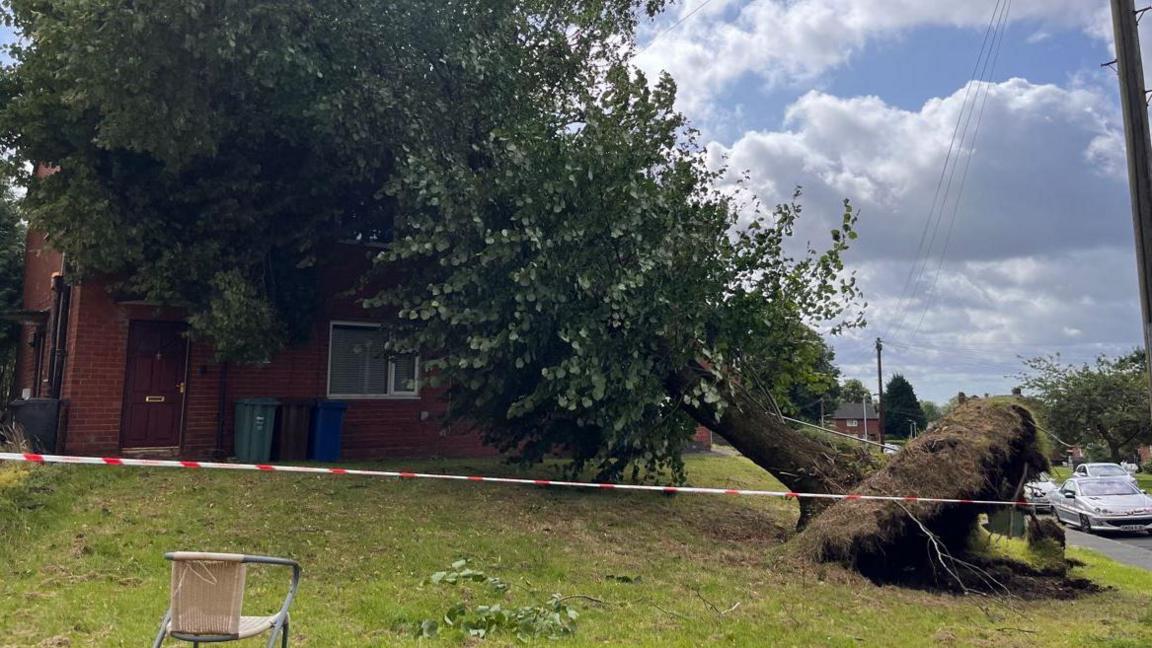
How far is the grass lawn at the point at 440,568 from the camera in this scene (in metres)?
5.62

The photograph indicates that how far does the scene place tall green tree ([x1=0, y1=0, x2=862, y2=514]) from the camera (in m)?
9.18

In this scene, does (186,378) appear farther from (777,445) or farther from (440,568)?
(777,445)

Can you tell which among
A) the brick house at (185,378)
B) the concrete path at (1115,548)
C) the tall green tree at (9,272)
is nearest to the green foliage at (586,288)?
the brick house at (185,378)

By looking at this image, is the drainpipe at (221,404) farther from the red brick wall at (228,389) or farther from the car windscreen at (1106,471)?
the car windscreen at (1106,471)

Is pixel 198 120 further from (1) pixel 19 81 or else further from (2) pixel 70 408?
(2) pixel 70 408

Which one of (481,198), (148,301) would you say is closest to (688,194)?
(481,198)

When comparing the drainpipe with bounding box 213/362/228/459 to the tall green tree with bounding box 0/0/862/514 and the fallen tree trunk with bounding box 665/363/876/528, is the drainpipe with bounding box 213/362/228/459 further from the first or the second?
the fallen tree trunk with bounding box 665/363/876/528

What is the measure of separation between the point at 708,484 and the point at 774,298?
4.62 meters

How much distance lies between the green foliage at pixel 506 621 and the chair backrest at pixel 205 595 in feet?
6.68

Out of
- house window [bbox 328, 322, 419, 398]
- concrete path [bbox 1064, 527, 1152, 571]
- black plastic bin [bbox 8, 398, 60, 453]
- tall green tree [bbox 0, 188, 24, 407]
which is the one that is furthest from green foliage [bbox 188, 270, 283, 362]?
concrete path [bbox 1064, 527, 1152, 571]

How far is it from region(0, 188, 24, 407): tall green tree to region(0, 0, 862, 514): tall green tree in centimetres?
1071

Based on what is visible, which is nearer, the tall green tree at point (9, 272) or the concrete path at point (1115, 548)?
the concrete path at point (1115, 548)

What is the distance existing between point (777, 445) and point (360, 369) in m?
8.04

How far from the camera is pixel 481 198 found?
9547mm
